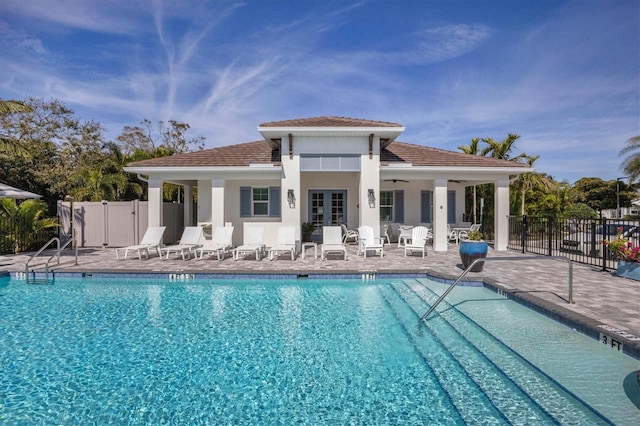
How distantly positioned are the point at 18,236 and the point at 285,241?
1161cm

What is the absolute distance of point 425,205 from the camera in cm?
1966

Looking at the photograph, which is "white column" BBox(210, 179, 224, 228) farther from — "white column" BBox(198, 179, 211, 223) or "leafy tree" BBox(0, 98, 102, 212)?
"leafy tree" BBox(0, 98, 102, 212)

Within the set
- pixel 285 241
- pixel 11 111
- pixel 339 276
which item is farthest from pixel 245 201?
pixel 11 111

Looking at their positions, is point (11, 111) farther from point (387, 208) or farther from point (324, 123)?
point (387, 208)

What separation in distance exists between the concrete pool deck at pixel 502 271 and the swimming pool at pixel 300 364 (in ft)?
1.15

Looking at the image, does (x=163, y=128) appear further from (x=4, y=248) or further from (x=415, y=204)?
(x=415, y=204)

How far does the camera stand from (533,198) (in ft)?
92.6

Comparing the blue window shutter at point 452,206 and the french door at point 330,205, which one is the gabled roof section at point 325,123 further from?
the blue window shutter at point 452,206

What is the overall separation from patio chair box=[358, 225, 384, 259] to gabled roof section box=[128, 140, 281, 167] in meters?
4.91

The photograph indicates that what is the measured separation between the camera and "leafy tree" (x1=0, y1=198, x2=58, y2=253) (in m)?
14.9

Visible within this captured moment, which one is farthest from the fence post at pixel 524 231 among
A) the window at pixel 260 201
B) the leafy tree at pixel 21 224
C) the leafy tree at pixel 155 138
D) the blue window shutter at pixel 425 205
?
the leafy tree at pixel 155 138

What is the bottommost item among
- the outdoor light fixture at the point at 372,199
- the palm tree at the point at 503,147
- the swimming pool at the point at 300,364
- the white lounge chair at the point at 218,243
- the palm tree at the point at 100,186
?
the swimming pool at the point at 300,364

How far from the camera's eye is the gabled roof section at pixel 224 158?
619 inches

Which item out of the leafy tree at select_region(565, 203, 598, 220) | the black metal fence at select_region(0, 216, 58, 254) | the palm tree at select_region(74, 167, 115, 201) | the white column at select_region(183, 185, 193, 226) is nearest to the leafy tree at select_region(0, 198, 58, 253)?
the black metal fence at select_region(0, 216, 58, 254)
